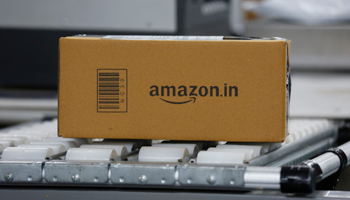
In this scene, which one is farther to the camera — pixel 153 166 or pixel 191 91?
pixel 191 91

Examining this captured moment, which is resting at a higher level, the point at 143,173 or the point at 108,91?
the point at 108,91

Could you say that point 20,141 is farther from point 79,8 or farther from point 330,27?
point 330,27

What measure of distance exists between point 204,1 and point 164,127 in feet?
6.03

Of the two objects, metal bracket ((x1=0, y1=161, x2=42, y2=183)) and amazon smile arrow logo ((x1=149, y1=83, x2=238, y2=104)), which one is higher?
amazon smile arrow logo ((x1=149, y1=83, x2=238, y2=104))

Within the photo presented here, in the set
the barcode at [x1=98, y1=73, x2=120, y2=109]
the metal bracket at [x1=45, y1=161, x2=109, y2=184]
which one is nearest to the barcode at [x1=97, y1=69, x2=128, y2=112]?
the barcode at [x1=98, y1=73, x2=120, y2=109]

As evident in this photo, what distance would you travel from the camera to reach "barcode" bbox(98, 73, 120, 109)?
106cm

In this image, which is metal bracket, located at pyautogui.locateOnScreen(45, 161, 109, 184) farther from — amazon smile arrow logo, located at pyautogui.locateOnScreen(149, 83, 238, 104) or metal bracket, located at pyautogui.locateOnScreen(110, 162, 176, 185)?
amazon smile arrow logo, located at pyautogui.locateOnScreen(149, 83, 238, 104)

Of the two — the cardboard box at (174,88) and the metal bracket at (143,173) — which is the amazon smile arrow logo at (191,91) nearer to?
the cardboard box at (174,88)

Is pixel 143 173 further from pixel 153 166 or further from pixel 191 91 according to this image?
pixel 191 91

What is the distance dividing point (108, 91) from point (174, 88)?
139 mm

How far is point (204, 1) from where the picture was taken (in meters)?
2.77

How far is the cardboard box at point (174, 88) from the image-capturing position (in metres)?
1.00

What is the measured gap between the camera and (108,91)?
1.06 m

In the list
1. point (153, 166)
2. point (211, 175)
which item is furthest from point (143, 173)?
point (211, 175)
